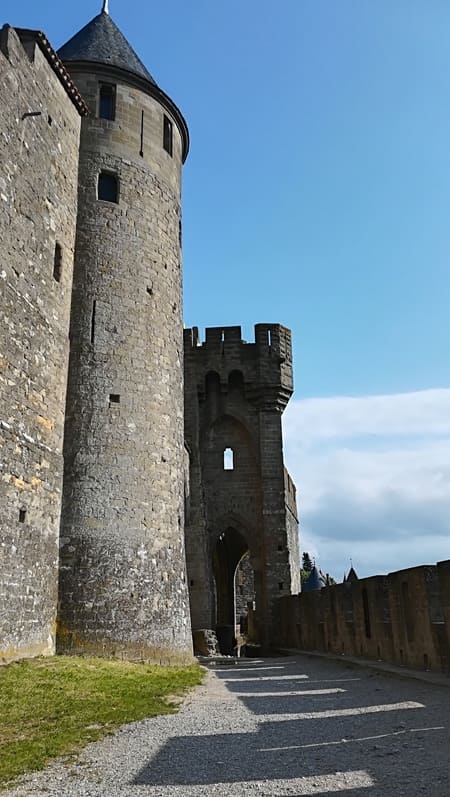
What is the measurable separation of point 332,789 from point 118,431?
37.1 feet

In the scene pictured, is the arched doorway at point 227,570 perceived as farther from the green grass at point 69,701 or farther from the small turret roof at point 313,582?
the green grass at point 69,701

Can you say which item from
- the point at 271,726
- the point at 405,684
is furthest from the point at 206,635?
the point at 271,726

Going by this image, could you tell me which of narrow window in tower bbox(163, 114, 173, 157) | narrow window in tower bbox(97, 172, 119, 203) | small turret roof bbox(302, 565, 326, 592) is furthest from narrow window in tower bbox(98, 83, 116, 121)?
small turret roof bbox(302, 565, 326, 592)

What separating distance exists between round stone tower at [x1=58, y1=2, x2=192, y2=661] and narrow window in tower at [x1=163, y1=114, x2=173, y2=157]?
0.04m

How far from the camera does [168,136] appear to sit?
18953mm

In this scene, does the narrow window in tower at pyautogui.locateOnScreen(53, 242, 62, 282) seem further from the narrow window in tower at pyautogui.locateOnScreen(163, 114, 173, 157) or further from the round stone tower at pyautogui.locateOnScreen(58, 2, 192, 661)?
the narrow window in tower at pyautogui.locateOnScreen(163, 114, 173, 157)

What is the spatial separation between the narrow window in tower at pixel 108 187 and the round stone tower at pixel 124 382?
39mm

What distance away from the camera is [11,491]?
11.9 m

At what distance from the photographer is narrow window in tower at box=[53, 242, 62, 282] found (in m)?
14.8

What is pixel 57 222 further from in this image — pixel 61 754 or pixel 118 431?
pixel 61 754

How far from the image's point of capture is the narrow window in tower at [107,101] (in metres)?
17.4

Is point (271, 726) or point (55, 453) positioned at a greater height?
point (55, 453)

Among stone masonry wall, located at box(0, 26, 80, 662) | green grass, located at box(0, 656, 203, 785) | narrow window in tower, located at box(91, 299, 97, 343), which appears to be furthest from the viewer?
narrow window in tower, located at box(91, 299, 97, 343)

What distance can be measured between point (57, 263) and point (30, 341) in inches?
103
